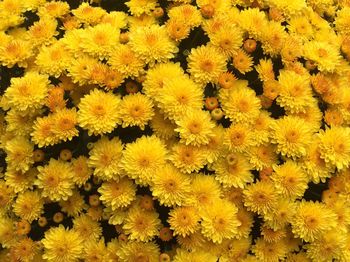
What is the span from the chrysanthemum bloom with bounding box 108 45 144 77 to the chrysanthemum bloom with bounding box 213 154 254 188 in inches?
23.6

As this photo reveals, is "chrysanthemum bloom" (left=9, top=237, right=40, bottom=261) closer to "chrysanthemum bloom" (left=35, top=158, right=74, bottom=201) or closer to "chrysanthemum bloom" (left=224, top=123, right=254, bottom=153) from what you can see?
"chrysanthemum bloom" (left=35, top=158, right=74, bottom=201)

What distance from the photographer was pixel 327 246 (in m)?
2.59

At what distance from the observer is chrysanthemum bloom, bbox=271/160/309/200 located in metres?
2.51

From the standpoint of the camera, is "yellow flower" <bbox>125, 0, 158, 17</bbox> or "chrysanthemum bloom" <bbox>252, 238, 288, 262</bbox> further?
"yellow flower" <bbox>125, 0, 158, 17</bbox>

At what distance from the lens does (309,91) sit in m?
2.70

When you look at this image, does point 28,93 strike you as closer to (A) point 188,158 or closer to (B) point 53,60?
(B) point 53,60

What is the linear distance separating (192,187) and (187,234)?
22 cm

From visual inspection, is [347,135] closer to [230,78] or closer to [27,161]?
[230,78]

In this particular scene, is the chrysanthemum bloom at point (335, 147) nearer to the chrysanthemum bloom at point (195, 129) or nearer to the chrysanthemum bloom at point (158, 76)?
the chrysanthemum bloom at point (195, 129)

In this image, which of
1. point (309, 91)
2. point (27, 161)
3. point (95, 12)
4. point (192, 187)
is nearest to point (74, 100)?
point (27, 161)

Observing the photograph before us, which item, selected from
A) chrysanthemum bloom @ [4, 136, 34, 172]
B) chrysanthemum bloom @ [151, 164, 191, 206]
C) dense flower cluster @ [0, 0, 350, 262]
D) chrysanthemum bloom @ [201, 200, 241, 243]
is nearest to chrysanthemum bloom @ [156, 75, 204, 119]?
dense flower cluster @ [0, 0, 350, 262]

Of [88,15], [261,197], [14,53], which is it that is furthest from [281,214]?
[14,53]

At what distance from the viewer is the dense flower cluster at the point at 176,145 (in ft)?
8.11

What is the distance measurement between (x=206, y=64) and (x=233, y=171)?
0.54 metres
